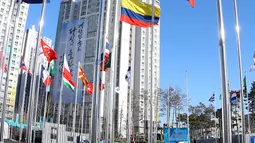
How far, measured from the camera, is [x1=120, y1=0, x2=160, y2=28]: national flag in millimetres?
15602

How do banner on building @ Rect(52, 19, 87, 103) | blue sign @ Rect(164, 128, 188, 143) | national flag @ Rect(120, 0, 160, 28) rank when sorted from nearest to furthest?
national flag @ Rect(120, 0, 160, 28)
blue sign @ Rect(164, 128, 188, 143)
banner on building @ Rect(52, 19, 87, 103)

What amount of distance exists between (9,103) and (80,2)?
3597 cm

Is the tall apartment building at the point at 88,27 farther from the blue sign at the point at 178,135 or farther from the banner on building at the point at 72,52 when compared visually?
the blue sign at the point at 178,135

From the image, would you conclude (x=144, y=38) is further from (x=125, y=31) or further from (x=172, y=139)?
(x=172, y=139)

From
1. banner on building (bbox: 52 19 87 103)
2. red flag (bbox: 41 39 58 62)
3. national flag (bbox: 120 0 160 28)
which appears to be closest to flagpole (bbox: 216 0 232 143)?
national flag (bbox: 120 0 160 28)

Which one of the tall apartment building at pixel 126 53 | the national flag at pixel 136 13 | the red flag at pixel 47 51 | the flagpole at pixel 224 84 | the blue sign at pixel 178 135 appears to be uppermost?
the tall apartment building at pixel 126 53

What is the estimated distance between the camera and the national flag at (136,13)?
15.6 m

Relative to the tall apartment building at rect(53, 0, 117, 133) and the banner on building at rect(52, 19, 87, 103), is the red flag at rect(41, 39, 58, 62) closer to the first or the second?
the tall apartment building at rect(53, 0, 117, 133)

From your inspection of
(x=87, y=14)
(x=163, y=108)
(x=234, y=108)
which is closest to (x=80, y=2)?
(x=87, y=14)

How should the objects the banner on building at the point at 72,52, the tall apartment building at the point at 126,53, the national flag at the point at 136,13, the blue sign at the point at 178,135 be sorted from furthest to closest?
the tall apartment building at the point at 126,53 < the banner on building at the point at 72,52 < the blue sign at the point at 178,135 < the national flag at the point at 136,13

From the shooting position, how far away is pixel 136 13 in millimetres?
15953

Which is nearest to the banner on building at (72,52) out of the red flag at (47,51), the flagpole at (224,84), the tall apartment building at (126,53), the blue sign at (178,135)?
the tall apartment building at (126,53)

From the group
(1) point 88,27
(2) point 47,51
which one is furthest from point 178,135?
(1) point 88,27

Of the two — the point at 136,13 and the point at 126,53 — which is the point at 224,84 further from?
the point at 126,53
